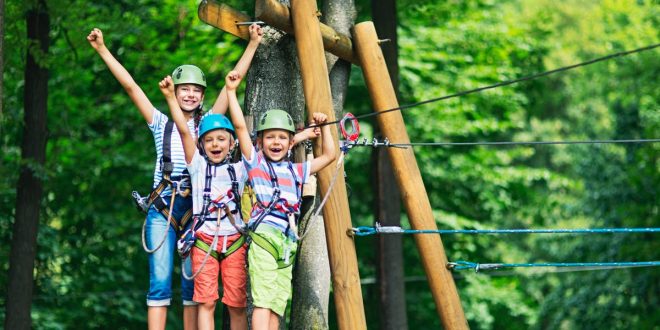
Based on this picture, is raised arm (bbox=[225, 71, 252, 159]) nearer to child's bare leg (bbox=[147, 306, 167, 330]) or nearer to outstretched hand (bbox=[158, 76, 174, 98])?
outstretched hand (bbox=[158, 76, 174, 98])

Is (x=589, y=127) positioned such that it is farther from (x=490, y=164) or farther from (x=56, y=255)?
(x=56, y=255)

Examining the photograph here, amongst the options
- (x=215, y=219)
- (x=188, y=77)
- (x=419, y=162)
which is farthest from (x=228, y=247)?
(x=419, y=162)

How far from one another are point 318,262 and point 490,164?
11175 mm

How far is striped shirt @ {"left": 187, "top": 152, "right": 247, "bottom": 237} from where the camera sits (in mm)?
6340

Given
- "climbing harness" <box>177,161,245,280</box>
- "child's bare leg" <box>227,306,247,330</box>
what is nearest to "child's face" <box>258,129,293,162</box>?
"climbing harness" <box>177,161,245,280</box>

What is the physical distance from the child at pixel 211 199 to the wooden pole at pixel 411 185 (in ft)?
4.23

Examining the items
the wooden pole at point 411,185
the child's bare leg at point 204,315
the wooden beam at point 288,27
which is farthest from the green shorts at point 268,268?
the wooden beam at point 288,27

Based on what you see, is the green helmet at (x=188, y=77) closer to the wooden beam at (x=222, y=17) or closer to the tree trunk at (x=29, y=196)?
the wooden beam at (x=222, y=17)

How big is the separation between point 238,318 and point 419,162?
35.3 ft

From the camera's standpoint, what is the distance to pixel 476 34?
18125 millimetres

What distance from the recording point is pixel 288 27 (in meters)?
7.07

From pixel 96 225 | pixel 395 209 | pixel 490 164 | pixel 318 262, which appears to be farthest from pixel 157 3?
pixel 318 262

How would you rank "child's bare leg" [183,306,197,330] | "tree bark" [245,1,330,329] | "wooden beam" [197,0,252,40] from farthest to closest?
"tree bark" [245,1,330,329] → "wooden beam" [197,0,252,40] → "child's bare leg" [183,306,197,330]

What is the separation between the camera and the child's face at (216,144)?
20.8 ft
